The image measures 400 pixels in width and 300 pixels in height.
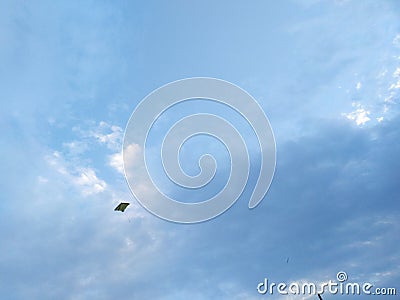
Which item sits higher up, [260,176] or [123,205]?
[260,176]

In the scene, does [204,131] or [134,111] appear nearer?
[134,111]

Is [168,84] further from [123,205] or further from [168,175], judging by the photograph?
[123,205]

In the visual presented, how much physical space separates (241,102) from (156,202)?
22765 mm

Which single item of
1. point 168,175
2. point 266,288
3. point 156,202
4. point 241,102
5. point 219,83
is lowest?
point 266,288

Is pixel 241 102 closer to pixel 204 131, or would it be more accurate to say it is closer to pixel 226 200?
pixel 204 131

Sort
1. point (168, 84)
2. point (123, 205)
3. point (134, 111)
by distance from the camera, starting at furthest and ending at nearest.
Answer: point (123, 205), point (168, 84), point (134, 111)

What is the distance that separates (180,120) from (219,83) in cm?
1023

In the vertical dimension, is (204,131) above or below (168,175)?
above

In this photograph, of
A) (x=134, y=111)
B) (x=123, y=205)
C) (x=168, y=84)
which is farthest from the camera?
(x=123, y=205)

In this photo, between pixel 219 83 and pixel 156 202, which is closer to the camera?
pixel 156 202

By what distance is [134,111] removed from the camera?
61.8 m

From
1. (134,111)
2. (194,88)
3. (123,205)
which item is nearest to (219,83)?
(194,88)

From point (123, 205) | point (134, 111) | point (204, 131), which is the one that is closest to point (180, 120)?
point (204, 131)

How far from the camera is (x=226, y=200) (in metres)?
65.2
